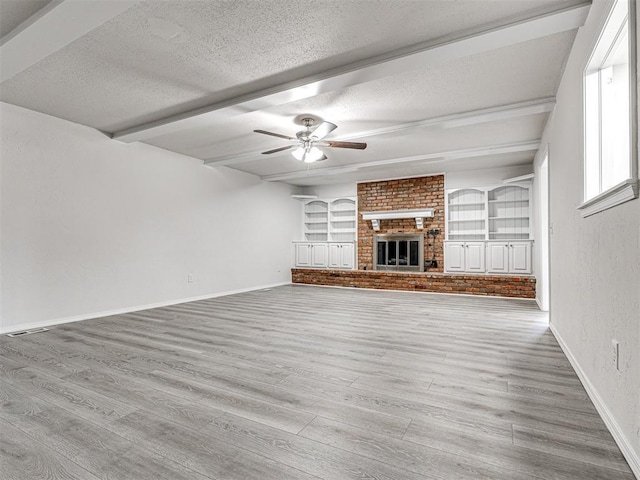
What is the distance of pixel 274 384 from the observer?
97.7 inches

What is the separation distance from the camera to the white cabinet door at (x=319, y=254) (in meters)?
8.91

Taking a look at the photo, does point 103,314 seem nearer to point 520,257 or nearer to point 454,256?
point 454,256

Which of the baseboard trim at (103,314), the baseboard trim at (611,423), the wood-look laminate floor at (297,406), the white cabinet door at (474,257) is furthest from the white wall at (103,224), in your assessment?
the baseboard trim at (611,423)

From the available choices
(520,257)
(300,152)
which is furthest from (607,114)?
(520,257)

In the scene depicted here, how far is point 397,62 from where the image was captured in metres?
2.92

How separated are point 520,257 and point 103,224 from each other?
708 centimetres

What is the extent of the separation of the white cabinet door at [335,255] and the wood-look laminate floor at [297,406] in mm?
4808

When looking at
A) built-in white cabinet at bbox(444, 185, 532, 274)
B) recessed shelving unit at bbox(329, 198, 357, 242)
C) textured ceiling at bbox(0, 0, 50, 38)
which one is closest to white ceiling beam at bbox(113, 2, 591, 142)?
textured ceiling at bbox(0, 0, 50, 38)

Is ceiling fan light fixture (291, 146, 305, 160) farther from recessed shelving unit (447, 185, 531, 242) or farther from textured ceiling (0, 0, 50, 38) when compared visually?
recessed shelving unit (447, 185, 531, 242)

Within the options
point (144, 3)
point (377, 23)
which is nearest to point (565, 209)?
point (377, 23)

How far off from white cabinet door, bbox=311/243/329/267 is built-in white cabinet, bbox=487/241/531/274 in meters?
3.70

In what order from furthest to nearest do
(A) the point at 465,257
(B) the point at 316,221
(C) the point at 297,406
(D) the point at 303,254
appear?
(B) the point at 316,221 → (D) the point at 303,254 → (A) the point at 465,257 → (C) the point at 297,406

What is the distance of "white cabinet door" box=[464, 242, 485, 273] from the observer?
282 inches

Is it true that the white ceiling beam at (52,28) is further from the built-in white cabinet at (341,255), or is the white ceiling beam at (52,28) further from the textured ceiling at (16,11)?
the built-in white cabinet at (341,255)
